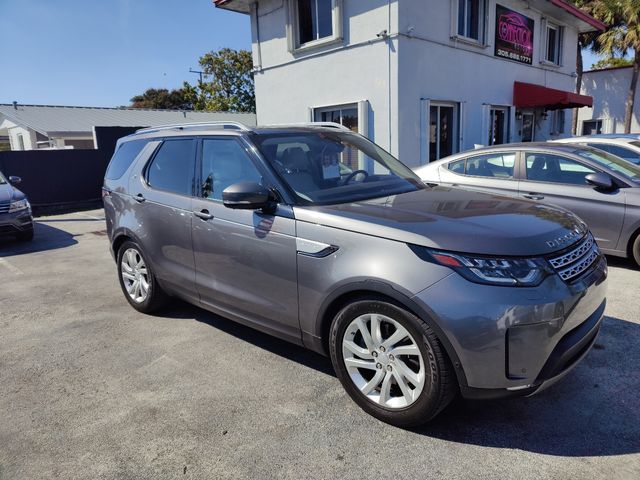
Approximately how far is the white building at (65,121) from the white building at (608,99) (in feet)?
61.3

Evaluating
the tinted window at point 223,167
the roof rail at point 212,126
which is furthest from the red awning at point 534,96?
the tinted window at point 223,167

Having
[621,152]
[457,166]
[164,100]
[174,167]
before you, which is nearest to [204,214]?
[174,167]

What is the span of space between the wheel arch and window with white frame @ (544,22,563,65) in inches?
661

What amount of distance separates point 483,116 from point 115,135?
11.3m

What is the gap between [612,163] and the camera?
19.3ft

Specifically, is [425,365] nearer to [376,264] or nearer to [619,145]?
[376,264]

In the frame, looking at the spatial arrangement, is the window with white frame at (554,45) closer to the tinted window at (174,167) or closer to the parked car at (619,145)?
the parked car at (619,145)

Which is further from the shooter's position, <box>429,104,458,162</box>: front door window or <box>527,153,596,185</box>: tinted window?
<box>429,104,458,162</box>: front door window

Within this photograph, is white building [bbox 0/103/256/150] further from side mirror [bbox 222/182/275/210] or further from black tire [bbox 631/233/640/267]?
side mirror [bbox 222/182/275/210]

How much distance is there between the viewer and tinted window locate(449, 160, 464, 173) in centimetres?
673

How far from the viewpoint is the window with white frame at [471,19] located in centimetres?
1202

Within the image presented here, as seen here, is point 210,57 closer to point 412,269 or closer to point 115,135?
point 115,135

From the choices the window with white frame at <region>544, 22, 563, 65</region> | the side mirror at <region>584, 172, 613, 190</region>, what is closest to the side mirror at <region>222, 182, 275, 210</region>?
the side mirror at <region>584, 172, 613, 190</region>

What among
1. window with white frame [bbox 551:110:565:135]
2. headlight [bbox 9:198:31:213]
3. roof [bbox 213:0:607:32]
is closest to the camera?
headlight [bbox 9:198:31:213]
